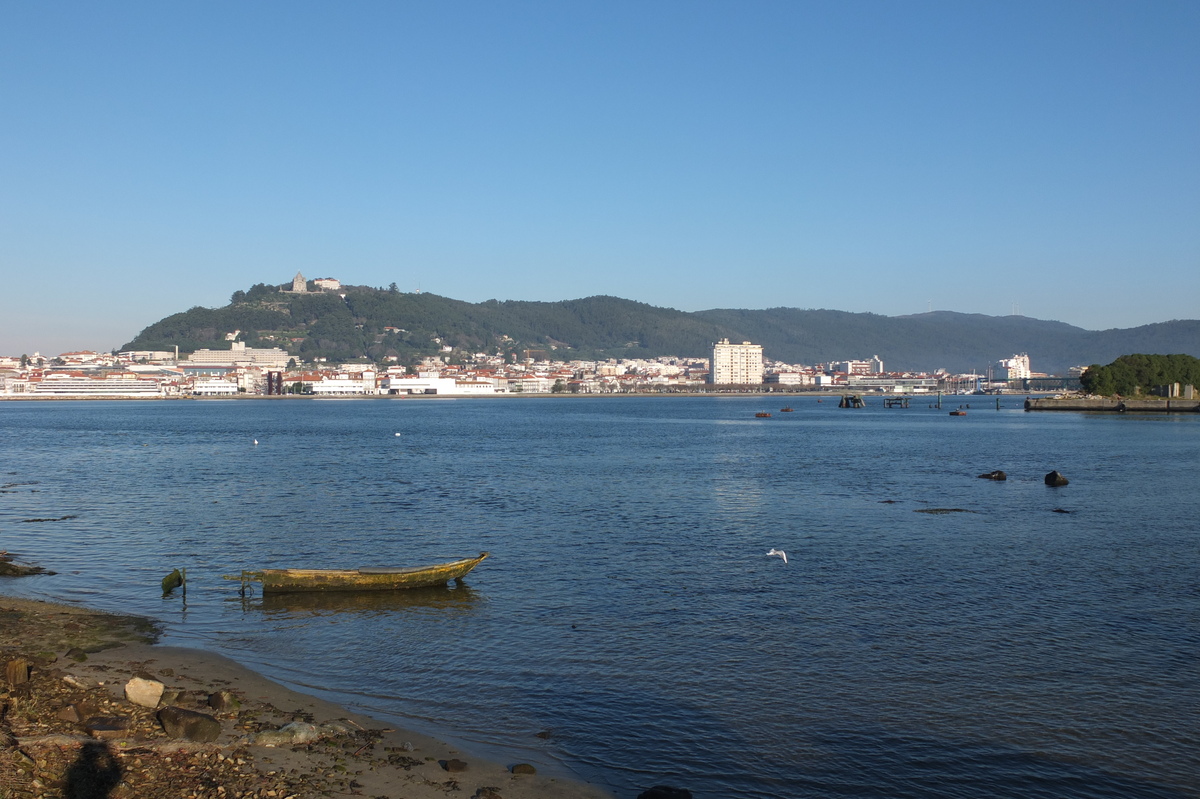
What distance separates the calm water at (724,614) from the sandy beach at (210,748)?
0.56 meters

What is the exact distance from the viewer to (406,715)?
377 inches

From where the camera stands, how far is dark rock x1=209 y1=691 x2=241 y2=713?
9.11 metres

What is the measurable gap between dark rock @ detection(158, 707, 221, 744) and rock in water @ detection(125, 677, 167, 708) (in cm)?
58

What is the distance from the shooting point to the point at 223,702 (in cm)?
917

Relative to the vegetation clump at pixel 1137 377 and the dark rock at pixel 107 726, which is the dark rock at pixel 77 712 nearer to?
the dark rock at pixel 107 726

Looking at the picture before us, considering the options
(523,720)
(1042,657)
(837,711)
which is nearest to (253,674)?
(523,720)

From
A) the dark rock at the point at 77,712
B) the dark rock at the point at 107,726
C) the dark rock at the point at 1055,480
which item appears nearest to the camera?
the dark rock at the point at 107,726

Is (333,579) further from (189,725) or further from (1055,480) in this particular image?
(1055,480)

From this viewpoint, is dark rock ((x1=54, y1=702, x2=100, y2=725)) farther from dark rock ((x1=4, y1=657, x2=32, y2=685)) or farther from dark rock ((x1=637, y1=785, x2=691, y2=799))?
dark rock ((x1=637, y1=785, x2=691, y2=799))

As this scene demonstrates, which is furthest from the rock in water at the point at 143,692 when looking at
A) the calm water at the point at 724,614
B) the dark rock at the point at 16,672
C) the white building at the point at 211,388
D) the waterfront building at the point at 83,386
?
the white building at the point at 211,388

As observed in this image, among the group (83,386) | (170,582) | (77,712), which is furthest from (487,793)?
(83,386)

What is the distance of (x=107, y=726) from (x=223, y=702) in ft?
3.81

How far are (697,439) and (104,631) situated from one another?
47.5 meters

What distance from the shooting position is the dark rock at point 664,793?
752cm
